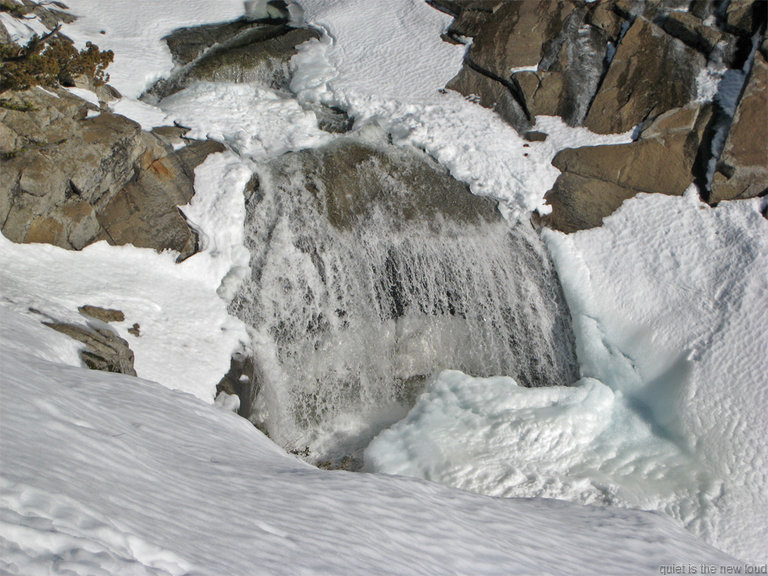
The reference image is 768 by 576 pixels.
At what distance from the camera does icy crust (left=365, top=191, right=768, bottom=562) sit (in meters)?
8.12

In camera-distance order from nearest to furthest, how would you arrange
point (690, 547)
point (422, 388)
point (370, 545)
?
Answer: 1. point (370, 545)
2. point (690, 547)
3. point (422, 388)

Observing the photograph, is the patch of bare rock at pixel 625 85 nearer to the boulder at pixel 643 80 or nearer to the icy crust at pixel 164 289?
the boulder at pixel 643 80

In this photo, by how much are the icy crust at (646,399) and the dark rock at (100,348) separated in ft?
9.85

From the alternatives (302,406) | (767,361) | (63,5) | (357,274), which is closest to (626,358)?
(767,361)

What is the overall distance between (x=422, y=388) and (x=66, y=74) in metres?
6.63

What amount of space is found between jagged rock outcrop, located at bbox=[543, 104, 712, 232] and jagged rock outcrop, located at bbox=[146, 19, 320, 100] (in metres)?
5.32

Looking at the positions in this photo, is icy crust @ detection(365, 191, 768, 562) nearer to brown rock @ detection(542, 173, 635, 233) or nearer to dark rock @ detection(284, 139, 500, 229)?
brown rock @ detection(542, 173, 635, 233)

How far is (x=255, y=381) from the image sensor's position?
28.2 feet

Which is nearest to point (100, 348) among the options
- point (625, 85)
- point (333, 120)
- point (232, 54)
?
point (333, 120)

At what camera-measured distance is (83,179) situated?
860cm

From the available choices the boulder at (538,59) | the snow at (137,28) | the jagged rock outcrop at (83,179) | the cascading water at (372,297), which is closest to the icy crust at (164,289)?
the jagged rock outcrop at (83,179)

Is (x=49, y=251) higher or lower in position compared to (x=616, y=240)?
higher

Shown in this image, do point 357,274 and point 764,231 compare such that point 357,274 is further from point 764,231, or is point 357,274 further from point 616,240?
point 764,231

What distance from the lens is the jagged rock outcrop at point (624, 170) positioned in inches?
433
